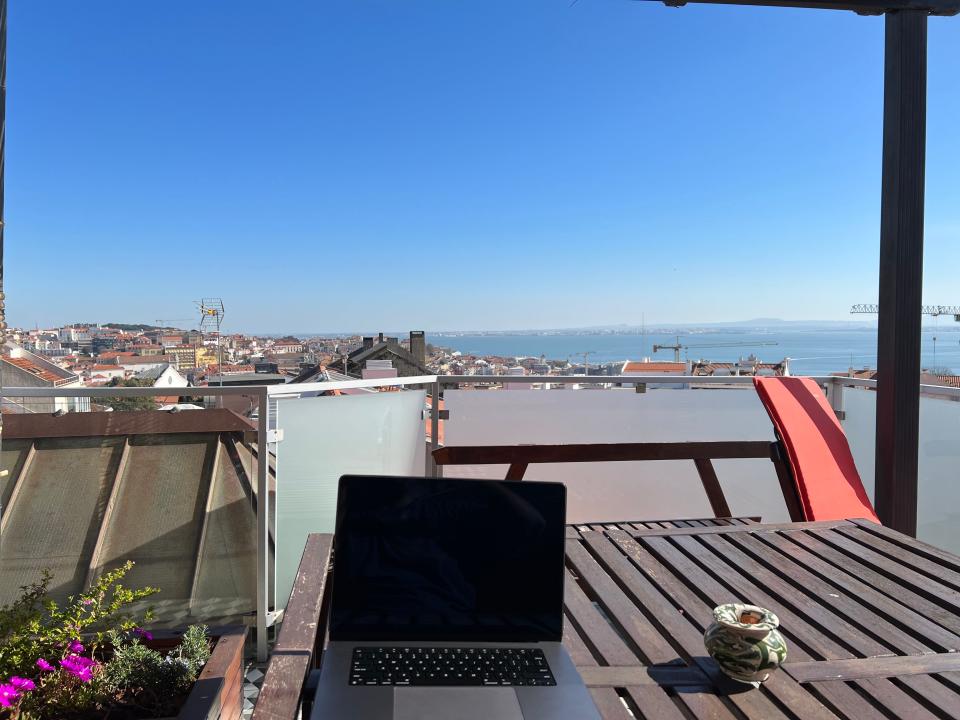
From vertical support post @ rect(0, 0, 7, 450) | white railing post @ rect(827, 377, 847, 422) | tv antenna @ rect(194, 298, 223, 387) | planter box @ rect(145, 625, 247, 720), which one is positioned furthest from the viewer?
tv antenna @ rect(194, 298, 223, 387)

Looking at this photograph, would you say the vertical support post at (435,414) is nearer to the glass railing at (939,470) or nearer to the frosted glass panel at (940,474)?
the glass railing at (939,470)

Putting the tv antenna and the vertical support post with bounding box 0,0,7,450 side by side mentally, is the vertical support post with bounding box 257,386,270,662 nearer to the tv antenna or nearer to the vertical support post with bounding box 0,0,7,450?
the vertical support post with bounding box 0,0,7,450

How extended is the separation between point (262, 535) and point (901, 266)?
10.5ft

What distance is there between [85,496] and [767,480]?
3.41 metres

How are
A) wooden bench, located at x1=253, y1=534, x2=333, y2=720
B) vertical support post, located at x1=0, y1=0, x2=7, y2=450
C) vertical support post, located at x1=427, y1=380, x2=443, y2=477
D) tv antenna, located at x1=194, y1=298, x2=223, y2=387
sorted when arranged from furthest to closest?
tv antenna, located at x1=194, y1=298, x2=223, y2=387 < vertical support post, located at x1=427, y1=380, x2=443, y2=477 < vertical support post, located at x1=0, y1=0, x2=7, y2=450 < wooden bench, located at x1=253, y1=534, x2=333, y2=720

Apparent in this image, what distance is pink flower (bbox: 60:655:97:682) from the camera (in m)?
1.58

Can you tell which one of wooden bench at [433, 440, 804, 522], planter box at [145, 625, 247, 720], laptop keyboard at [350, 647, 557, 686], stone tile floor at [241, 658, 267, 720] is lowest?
stone tile floor at [241, 658, 267, 720]

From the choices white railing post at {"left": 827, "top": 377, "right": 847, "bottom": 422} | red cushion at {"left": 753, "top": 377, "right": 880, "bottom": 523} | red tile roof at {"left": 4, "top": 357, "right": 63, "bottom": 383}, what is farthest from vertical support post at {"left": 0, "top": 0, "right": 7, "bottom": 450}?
white railing post at {"left": 827, "top": 377, "right": 847, "bottom": 422}

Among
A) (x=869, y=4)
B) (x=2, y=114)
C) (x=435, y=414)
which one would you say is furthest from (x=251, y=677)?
(x=869, y=4)

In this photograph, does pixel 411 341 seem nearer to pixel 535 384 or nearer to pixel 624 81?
pixel 535 384

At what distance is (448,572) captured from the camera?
103 centimetres

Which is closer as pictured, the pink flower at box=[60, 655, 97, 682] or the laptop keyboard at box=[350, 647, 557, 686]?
the laptop keyboard at box=[350, 647, 557, 686]

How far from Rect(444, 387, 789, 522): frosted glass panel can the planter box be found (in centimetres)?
156

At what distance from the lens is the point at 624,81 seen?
8.56m
